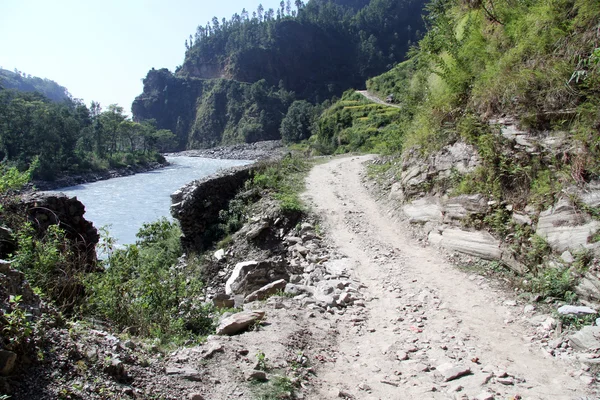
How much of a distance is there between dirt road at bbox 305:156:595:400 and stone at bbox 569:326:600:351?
271 mm

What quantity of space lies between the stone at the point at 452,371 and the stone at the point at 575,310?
5.58ft

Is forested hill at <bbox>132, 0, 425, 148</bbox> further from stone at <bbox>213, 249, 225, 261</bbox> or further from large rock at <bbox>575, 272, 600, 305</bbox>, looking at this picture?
large rock at <bbox>575, 272, 600, 305</bbox>

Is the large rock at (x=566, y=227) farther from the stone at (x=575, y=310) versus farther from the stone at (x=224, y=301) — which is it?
the stone at (x=224, y=301)

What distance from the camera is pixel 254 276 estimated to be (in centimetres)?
809

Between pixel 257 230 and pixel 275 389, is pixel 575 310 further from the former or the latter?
pixel 257 230

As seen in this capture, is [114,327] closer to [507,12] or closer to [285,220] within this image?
[285,220]

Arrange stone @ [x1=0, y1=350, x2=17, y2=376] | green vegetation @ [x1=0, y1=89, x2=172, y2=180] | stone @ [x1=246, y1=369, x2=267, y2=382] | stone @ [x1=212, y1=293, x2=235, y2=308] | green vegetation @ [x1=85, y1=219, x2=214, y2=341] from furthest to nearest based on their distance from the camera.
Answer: green vegetation @ [x1=0, y1=89, x2=172, y2=180] → stone @ [x1=212, y1=293, x2=235, y2=308] → green vegetation @ [x1=85, y1=219, x2=214, y2=341] → stone @ [x1=246, y1=369, x2=267, y2=382] → stone @ [x1=0, y1=350, x2=17, y2=376]

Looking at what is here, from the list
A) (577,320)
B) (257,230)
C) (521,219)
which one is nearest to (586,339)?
(577,320)

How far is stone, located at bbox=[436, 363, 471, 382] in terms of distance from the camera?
4039 mm

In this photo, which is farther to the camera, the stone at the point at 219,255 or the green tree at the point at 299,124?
the green tree at the point at 299,124

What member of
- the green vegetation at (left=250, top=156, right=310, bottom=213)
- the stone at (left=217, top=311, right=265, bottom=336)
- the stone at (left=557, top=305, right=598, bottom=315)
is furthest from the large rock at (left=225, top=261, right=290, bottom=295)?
the stone at (left=557, top=305, right=598, bottom=315)

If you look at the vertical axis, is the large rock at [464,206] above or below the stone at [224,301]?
above

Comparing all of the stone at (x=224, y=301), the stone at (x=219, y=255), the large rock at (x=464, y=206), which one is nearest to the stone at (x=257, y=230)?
the stone at (x=219, y=255)

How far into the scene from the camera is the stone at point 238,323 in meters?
5.00
